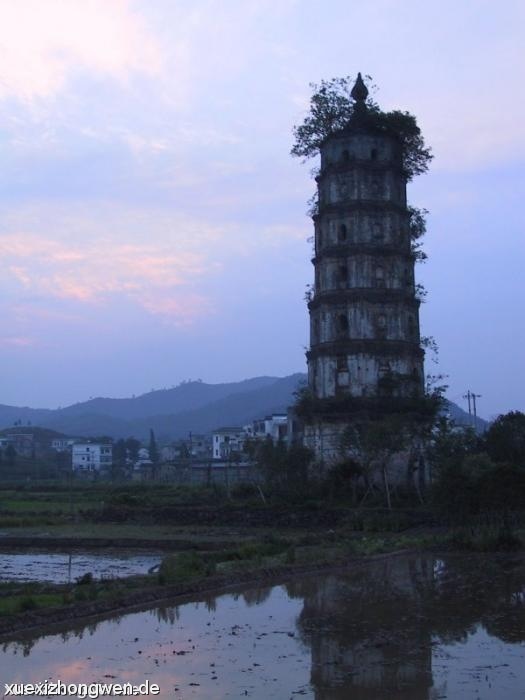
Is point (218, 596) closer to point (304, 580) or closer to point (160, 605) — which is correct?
point (160, 605)

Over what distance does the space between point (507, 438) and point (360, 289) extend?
17209mm

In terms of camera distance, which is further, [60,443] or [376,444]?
[60,443]

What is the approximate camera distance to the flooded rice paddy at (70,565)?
27.3m

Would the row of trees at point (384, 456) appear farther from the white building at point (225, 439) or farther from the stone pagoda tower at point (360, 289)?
the white building at point (225, 439)

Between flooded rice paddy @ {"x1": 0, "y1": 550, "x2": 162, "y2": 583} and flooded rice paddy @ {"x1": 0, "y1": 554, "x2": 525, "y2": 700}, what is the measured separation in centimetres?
779

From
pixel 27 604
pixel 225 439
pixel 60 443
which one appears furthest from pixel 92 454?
pixel 27 604

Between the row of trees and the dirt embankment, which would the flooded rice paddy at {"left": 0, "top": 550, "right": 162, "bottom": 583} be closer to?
the dirt embankment

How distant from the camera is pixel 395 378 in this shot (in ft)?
177

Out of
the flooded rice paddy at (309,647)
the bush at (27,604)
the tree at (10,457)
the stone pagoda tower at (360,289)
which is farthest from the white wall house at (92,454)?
the bush at (27,604)

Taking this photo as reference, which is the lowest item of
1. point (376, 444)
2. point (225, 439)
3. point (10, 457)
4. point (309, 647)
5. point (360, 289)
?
point (309, 647)

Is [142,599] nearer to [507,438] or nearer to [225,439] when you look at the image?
[507,438]

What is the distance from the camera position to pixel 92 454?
144250mm

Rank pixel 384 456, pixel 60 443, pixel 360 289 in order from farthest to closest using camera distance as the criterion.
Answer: pixel 60 443 → pixel 360 289 → pixel 384 456

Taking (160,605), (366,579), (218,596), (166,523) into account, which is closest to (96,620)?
(160,605)
